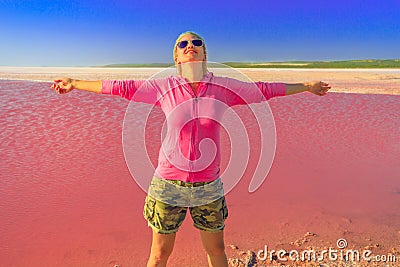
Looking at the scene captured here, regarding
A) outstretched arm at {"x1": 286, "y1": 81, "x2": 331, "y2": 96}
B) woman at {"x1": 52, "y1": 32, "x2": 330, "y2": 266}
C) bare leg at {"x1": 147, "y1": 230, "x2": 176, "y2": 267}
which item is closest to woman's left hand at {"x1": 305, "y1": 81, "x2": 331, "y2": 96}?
outstretched arm at {"x1": 286, "y1": 81, "x2": 331, "y2": 96}

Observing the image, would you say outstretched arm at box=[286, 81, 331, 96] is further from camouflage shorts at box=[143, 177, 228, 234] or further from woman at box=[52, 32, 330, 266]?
camouflage shorts at box=[143, 177, 228, 234]

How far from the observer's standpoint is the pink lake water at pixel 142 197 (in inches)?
164

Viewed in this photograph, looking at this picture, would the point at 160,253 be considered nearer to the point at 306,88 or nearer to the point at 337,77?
the point at 306,88

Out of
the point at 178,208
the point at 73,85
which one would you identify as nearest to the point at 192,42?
the point at 73,85

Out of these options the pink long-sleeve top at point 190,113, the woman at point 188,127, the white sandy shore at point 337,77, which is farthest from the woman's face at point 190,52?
the white sandy shore at point 337,77

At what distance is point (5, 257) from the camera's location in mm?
3926

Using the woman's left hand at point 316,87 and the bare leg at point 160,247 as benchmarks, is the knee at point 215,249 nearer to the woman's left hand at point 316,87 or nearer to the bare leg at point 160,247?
the bare leg at point 160,247

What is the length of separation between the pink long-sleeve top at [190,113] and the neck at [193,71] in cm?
3

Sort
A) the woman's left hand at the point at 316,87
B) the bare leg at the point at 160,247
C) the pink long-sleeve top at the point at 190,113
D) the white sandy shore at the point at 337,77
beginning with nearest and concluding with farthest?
the pink long-sleeve top at the point at 190,113 → the bare leg at the point at 160,247 → the woman's left hand at the point at 316,87 → the white sandy shore at the point at 337,77

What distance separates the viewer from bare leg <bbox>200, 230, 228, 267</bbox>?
2746mm

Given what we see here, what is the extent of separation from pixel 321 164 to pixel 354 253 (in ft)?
10.3

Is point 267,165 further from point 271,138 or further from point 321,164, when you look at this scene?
point 321,164

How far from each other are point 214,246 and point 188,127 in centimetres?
94

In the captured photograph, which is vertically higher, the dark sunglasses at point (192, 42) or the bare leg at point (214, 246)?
the dark sunglasses at point (192, 42)
